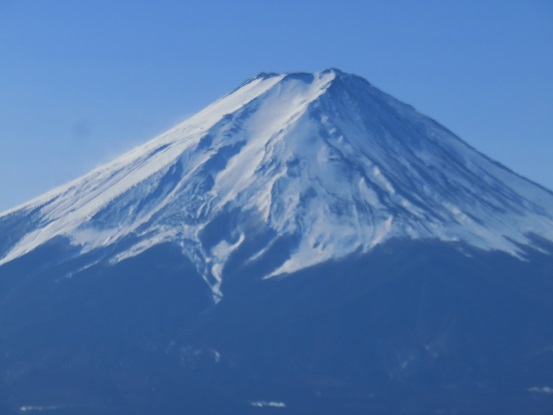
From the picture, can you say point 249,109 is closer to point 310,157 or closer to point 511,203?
point 310,157

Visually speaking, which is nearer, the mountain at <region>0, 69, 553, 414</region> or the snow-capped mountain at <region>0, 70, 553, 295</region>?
the mountain at <region>0, 69, 553, 414</region>

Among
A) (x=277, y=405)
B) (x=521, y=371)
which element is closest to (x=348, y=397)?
(x=277, y=405)

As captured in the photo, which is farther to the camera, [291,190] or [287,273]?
[291,190]

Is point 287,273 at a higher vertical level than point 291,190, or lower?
lower

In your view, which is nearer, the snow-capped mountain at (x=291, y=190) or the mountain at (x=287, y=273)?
the mountain at (x=287, y=273)
